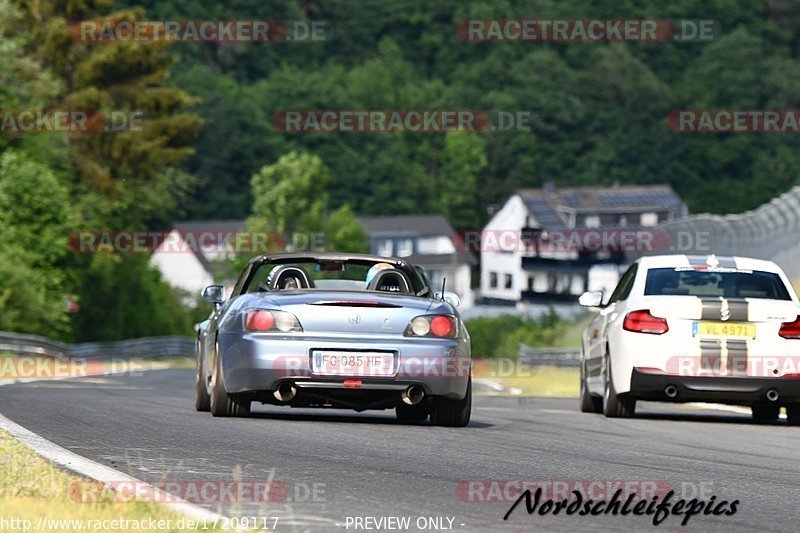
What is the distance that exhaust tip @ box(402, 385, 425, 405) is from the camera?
1321cm

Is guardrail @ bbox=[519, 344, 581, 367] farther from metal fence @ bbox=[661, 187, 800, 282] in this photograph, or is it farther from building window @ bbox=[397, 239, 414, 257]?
building window @ bbox=[397, 239, 414, 257]

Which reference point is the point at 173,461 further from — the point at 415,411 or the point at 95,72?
the point at 95,72

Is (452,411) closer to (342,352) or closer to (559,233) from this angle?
(342,352)

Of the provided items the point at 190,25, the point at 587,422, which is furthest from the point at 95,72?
the point at 190,25

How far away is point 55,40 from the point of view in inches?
3022

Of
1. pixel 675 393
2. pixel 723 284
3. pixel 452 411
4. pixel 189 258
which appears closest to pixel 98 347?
pixel 723 284

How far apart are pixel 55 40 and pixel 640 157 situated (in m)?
91.7

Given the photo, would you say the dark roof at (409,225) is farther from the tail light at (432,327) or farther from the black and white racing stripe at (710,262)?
the tail light at (432,327)

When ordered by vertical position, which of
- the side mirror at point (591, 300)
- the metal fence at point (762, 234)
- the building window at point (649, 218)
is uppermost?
the building window at point (649, 218)

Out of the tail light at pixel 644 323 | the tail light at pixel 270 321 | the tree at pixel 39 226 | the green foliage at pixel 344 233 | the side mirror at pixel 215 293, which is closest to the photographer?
the tail light at pixel 270 321

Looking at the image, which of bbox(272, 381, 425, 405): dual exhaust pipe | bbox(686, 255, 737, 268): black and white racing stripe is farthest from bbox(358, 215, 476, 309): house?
bbox(272, 381, 425, 405): dual exhaust pipe

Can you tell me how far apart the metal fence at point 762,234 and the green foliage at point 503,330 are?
198 ft

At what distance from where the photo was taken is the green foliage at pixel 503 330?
349ft

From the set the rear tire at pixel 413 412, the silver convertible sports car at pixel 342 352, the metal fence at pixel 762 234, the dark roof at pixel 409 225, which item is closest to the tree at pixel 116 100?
the metal fence at pixel 762 234
